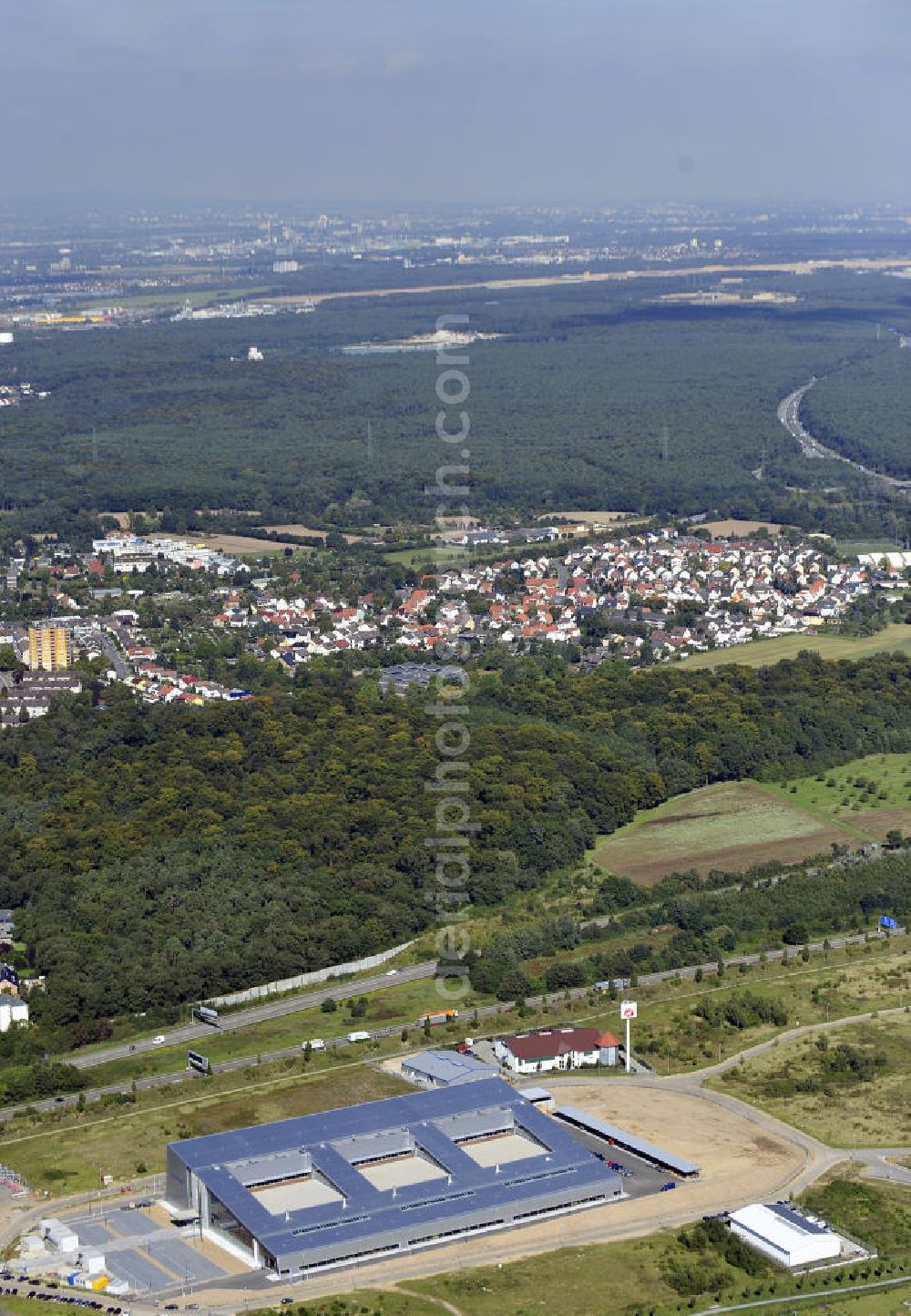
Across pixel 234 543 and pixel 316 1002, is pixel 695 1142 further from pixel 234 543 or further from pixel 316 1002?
pixel 234 543

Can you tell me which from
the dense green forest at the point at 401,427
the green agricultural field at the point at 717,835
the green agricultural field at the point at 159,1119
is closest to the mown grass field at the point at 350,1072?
the green agricultural field at the point at 159,1119

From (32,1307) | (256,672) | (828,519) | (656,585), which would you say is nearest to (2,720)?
(256,672)

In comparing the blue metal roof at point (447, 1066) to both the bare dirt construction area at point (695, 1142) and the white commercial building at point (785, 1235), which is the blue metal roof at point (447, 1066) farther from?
the white commercial building at point (785, 1235)

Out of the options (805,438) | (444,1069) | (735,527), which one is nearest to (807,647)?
(735,527)

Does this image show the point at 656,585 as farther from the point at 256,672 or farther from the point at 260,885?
the point at 260,885

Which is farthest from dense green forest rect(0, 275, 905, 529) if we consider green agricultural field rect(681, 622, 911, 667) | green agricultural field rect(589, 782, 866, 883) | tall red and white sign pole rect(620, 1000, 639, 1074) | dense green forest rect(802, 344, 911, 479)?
tall red and white sign pole rect(620, 1000, 639, 1074)

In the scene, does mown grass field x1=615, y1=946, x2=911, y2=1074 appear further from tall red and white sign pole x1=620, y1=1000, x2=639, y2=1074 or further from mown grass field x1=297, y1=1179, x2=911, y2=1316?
mown grass field x1=297, y1=1179, x2=911, y2=1316
